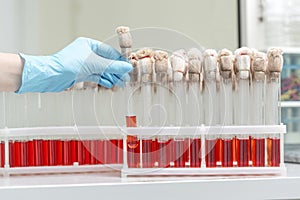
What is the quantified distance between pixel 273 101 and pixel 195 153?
28 centimetres

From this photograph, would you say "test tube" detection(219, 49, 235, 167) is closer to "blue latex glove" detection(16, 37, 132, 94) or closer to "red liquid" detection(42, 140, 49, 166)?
"blue latex glove" detection(16, 37, 132, 94)

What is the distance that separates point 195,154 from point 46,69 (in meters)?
0.50

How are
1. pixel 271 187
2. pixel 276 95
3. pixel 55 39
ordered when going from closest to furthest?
pixel 271 187 → pixel 276 95 → pixel 55 39

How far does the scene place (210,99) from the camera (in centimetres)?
152

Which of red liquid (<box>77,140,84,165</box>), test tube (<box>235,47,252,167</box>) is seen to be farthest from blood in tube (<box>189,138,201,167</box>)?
red liquid (<box>77,140,84,165</box>)

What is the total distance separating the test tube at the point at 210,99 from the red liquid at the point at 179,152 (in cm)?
7

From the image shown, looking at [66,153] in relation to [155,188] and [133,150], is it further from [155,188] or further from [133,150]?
[155,188]

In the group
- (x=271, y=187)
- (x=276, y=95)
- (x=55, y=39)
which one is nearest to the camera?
(x=271, y=187)

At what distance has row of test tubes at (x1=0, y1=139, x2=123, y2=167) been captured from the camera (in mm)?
1577

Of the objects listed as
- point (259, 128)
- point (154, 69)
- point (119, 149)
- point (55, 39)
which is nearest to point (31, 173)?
point (119, 149)

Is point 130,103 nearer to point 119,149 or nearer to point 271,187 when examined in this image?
point 119,149

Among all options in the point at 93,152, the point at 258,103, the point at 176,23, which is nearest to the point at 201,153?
the point at 258,103

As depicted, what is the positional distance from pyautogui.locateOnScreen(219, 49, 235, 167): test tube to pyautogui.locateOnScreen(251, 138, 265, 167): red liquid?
6 cm

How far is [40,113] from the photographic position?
1621 millimetres
